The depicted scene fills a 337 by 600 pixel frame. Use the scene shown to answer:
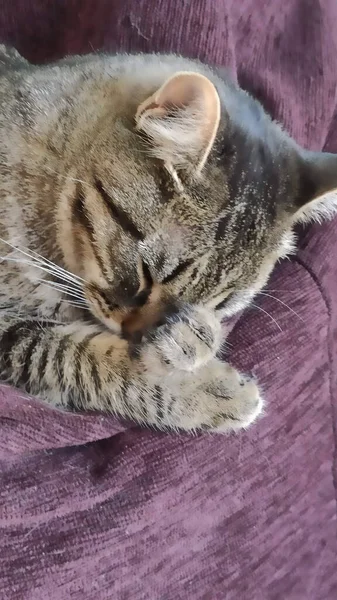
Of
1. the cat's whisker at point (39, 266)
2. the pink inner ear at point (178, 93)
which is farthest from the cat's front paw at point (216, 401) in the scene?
the pink inner ear at point (178, 93)

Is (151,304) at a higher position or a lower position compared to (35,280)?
higher

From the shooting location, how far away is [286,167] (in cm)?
90

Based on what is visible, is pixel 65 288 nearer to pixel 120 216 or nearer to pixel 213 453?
pixel 120 216

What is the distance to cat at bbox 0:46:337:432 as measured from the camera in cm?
81

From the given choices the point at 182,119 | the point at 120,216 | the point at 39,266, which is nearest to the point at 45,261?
the point at 39,266

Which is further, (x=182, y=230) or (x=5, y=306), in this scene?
(x=5, y=306)

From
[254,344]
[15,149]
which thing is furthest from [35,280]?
[254,344]

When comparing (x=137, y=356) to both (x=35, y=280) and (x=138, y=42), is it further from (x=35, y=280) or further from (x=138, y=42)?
(x=138, y=42)

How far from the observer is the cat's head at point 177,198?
0.79m

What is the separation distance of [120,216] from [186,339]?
0.17m

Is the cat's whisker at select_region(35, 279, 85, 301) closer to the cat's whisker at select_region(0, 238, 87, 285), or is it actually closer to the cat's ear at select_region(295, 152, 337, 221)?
the cat's whisker at select_region(0, 238, 87, 285)

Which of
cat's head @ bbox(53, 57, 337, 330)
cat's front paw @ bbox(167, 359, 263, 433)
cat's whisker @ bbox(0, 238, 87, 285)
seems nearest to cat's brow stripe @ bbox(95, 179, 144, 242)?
cat's head @ bbox(53, 57, 337, 330)

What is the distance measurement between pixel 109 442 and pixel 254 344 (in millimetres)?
260

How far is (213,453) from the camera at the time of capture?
36.0 inches
